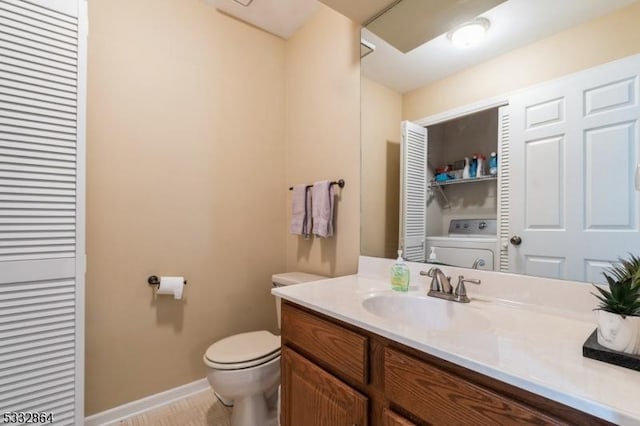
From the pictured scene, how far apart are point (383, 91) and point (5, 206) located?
175 cm

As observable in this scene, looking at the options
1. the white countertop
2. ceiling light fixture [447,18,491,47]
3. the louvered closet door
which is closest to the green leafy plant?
the white countertop

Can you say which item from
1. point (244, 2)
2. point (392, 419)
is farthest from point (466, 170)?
point (244, 2)

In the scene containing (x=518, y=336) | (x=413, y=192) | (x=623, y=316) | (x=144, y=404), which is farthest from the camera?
(x=144, y=404)

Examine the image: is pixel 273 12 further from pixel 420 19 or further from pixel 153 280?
pixel 153 280

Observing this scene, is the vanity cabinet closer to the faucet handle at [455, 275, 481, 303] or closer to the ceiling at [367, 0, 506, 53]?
the faucet handle at [455, 275, 481, 303]

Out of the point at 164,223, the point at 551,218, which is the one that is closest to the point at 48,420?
the point at 164,223

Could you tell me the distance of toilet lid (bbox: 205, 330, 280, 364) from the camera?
1.46m

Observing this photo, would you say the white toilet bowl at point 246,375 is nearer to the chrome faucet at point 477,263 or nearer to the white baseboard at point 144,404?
the white baseboard at point 144,404

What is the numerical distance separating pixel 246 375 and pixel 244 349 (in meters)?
0.15

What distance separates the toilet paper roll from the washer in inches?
55.7

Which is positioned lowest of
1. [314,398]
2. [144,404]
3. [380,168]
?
[144,404]

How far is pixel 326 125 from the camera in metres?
1.92

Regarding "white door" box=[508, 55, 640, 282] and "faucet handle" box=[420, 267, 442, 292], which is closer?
"white door" box=[508, 55, 640, 282]

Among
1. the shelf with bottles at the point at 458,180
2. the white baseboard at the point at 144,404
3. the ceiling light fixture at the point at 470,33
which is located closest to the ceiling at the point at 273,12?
the ceiling light fixture at the point at 470,33
